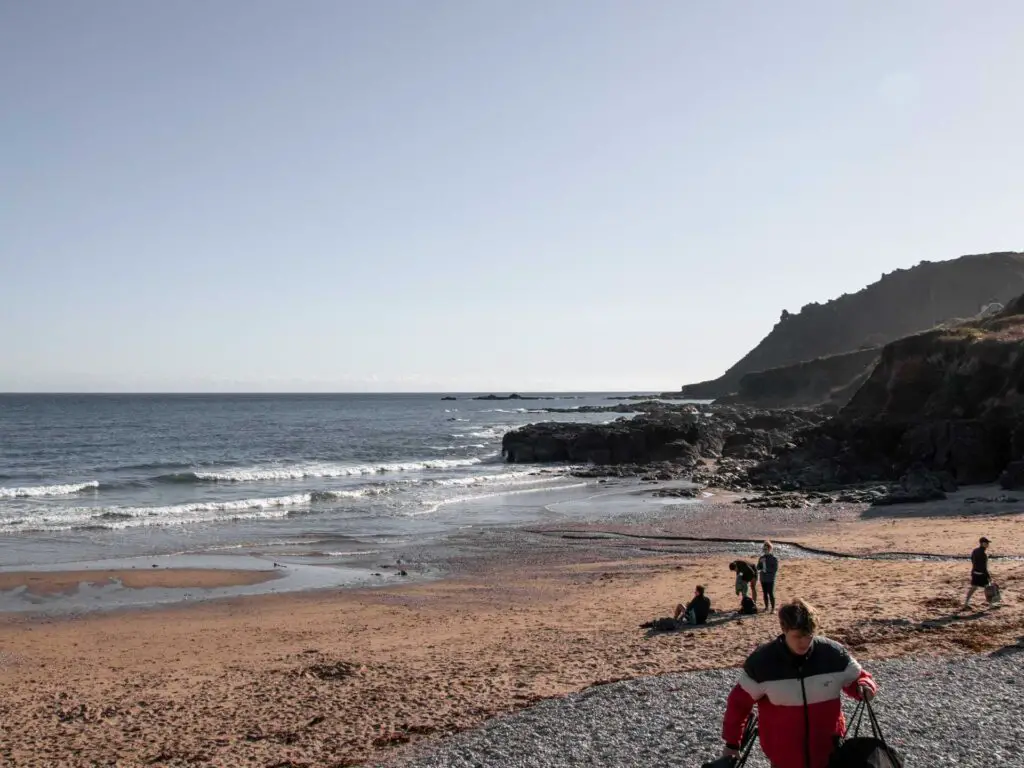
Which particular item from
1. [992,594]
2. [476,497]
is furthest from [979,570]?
[476,497]

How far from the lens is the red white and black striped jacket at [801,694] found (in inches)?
205

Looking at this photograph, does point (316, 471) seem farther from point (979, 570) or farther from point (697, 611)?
point (979, 570)

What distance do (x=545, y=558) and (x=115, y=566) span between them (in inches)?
448

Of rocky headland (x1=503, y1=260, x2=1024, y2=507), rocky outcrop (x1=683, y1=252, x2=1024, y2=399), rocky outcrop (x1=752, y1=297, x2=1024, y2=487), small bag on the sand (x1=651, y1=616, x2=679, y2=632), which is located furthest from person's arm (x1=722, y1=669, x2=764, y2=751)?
rocky outcrop (x1=683, y1=252, x2=1024, y2=399)

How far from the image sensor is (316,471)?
163 ft

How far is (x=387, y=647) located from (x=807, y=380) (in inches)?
4126

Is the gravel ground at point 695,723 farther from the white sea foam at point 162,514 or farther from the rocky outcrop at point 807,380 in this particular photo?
the rocky outcrop at point 807,380

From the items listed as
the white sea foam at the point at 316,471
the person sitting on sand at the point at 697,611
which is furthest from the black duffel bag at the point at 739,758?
the white sea foam at the point at 316,471

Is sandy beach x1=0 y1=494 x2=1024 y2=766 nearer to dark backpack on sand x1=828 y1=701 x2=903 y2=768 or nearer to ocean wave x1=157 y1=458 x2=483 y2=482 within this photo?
dark backpack on sand x1=828 y1=701 x2=903 y2=768

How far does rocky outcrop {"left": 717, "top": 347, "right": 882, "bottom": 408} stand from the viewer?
4094 inches

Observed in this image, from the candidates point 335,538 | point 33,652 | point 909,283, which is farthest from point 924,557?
point 909,283

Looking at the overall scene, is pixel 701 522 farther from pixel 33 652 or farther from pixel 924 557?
pixel 33 652

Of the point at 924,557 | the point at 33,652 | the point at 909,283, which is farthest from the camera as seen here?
the point at 909,283

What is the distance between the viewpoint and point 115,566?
877 inches
